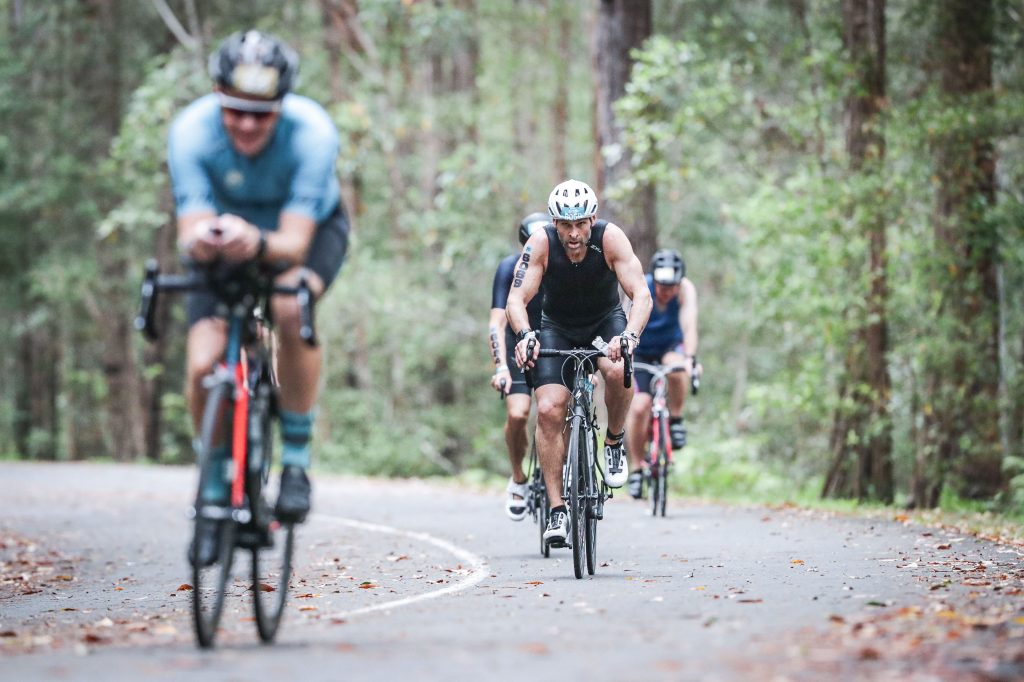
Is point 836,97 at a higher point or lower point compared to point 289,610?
higher

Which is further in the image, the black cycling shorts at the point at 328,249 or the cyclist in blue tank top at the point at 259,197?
the black cycling shorts at the point at 328,249

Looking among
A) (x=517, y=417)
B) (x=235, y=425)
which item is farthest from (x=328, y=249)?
(x=517, y=417)

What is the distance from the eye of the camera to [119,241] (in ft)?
135

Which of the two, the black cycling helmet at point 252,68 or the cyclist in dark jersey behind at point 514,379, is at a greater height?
the black cycling helmet at point 252,68

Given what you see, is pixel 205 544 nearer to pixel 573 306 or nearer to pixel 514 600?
pixel 514 600

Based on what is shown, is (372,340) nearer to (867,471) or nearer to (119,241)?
(119,241)

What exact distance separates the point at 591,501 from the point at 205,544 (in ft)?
12.5

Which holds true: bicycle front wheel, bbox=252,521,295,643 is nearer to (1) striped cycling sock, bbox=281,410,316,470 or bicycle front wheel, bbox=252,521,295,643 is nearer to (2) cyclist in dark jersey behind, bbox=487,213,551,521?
(1) striped cycling sock, bbox=281,410,316,470

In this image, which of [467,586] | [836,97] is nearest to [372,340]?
[836,97]

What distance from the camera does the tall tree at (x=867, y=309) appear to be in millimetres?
17297

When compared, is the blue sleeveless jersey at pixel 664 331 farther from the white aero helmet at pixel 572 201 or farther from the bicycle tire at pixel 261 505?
the bicycle tire at pixel 261 505

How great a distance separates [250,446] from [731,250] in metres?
26.8

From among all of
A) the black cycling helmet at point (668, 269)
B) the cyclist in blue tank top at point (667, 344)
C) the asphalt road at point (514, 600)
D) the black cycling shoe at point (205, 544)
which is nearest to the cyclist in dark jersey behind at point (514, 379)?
the asphalt road at point (514, 600)

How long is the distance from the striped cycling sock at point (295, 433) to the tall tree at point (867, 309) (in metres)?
11.3
